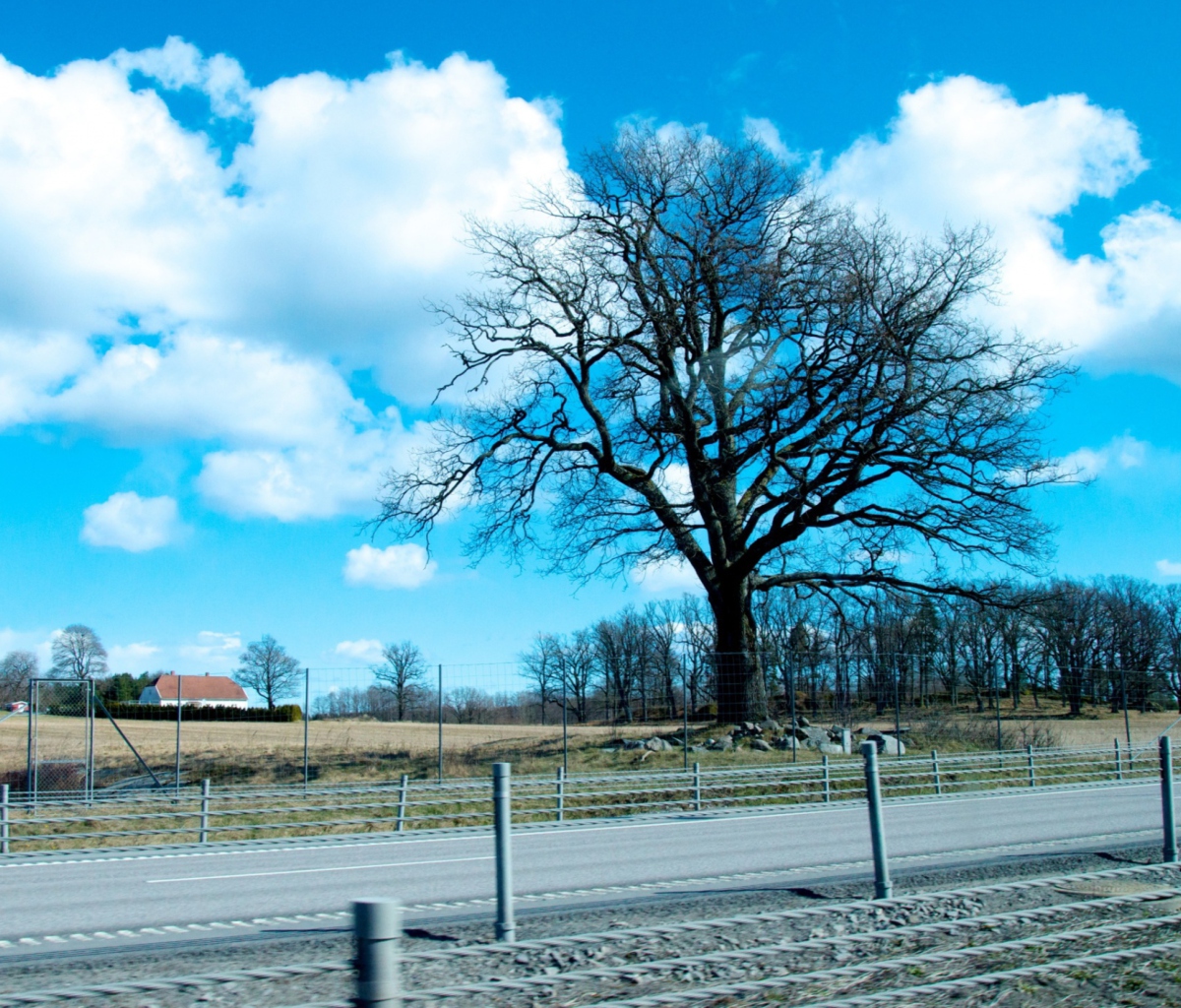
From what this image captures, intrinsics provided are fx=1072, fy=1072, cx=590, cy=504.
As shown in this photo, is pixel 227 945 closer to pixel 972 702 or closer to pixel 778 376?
pixel 778 376

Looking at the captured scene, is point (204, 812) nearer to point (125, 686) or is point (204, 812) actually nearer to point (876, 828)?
point (876, 828)

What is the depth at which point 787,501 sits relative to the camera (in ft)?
90.8

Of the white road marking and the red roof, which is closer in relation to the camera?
the white road marking

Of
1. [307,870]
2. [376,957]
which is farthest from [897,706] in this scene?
[376,957]

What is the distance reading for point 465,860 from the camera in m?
13.1

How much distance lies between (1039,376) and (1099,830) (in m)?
14.8

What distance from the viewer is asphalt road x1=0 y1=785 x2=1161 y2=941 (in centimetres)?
993

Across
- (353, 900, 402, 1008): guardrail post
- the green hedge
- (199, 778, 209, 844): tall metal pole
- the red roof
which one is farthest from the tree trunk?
the red roof

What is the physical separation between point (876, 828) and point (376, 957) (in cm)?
546

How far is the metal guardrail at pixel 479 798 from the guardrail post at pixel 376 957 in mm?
13967

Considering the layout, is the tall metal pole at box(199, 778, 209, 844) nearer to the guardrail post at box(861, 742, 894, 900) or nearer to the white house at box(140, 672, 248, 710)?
the guardrail post at box(861, 742, 894, 900)

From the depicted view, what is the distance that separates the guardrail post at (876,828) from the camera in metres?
6.89

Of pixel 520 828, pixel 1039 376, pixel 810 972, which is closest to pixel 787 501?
pixel 1039 376

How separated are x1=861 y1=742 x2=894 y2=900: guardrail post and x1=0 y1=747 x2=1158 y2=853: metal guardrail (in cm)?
996
